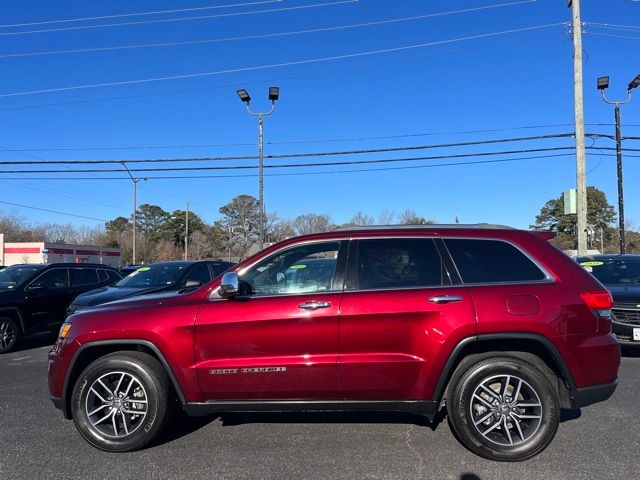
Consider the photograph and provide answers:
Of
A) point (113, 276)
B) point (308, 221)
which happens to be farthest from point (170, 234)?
point (113, 276)

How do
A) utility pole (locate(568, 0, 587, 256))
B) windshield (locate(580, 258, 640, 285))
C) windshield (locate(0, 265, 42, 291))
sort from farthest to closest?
utility pole (locate(568, 0, 587, 256)) → windshield (locate(0, 265, 42, 291)) → windshield (locate(580, 258, 640, 285))

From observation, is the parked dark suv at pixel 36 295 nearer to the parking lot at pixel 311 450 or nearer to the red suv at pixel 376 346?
the parking lot at pixel 311 450

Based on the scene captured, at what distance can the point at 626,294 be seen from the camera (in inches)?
304

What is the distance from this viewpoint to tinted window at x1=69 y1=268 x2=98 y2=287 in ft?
35.3

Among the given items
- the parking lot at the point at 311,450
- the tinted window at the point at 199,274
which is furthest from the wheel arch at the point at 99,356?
the tinted window at the point at 199,274

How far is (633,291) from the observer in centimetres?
782

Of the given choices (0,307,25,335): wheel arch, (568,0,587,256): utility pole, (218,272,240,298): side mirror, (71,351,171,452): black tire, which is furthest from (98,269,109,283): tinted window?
(568,0,587,256): utility pole

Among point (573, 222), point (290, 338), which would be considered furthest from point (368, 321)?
point (573, 222)

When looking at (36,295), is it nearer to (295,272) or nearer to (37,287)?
(37,287)

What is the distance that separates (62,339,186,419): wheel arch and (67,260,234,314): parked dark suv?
4.21 metres

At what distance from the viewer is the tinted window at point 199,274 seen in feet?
31.9

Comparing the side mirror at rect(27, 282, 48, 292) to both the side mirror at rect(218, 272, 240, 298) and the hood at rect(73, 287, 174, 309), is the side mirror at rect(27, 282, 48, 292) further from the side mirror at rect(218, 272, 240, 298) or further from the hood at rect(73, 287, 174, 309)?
the side mirror at rect(218, 272, 240, 298)

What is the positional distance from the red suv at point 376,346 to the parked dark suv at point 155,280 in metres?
4.43

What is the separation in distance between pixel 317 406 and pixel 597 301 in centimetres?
248
